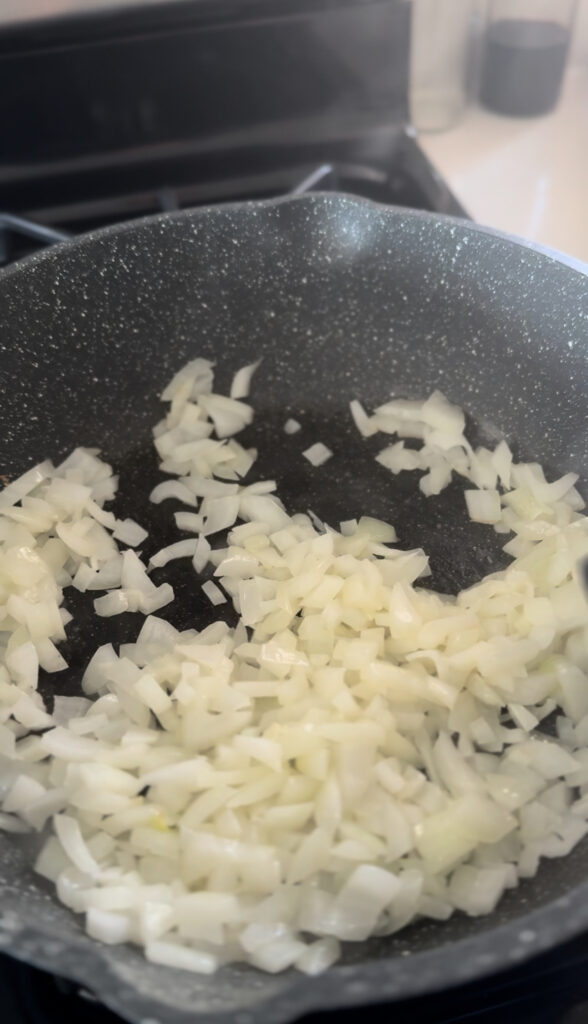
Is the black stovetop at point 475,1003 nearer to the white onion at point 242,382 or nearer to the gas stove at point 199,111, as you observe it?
the white onion at point 242,382

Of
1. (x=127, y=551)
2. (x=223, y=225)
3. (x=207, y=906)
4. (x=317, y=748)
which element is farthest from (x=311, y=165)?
(x=207, y=906)

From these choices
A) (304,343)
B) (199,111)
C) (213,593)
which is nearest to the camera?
(213,593)

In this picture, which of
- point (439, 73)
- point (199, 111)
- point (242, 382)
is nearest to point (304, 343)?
point (242, 382)

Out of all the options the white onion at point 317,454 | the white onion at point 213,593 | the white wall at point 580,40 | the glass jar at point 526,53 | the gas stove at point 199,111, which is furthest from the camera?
the white wall at point 580,40

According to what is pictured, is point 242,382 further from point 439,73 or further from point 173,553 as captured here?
point 439,73

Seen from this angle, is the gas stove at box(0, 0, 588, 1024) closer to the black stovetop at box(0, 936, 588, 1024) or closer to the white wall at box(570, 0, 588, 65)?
the white wall at box(570, 0, 588, 65)

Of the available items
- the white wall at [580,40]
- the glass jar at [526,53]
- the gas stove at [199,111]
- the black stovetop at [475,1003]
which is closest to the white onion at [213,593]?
the black stovetop at [475,1003]

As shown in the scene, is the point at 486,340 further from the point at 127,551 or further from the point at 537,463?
the point at 127,551

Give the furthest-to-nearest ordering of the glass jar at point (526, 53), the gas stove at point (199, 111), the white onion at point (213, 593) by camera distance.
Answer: the glass jar at point (526, 53)
the gas stove at point (199, 111)
the white onion at point (213, 593)
